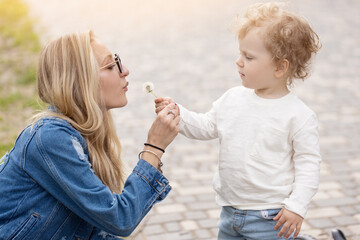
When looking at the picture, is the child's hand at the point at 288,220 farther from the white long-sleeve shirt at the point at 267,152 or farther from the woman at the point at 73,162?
the woman at the point at 73,162

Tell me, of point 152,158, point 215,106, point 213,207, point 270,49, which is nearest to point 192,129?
point 215,106

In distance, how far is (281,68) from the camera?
2.42 metres

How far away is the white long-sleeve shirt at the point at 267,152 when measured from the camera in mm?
2379

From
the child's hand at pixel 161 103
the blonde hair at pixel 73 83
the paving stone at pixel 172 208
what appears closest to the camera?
the blonde hair at pixel 73 83

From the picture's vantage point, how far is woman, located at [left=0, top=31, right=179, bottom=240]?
7.18 feet

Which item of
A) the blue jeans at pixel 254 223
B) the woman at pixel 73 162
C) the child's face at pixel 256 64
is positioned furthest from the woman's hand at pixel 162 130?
the blue jeans at pixel 254 223

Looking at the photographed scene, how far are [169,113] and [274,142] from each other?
1.63 ft

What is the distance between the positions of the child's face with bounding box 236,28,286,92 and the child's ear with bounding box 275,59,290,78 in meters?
0.02

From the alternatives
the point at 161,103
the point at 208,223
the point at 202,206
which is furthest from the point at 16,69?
the point at 161,103

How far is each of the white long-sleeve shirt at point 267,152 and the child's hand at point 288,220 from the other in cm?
2

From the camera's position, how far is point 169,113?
2.43 metres

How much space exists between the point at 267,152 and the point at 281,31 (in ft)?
1.80

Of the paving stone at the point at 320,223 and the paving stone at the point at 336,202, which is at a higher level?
the paving stone at the point at 320,223

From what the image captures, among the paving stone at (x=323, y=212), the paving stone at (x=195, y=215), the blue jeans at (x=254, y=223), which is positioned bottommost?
the paving stone at (x=323, y=212)
